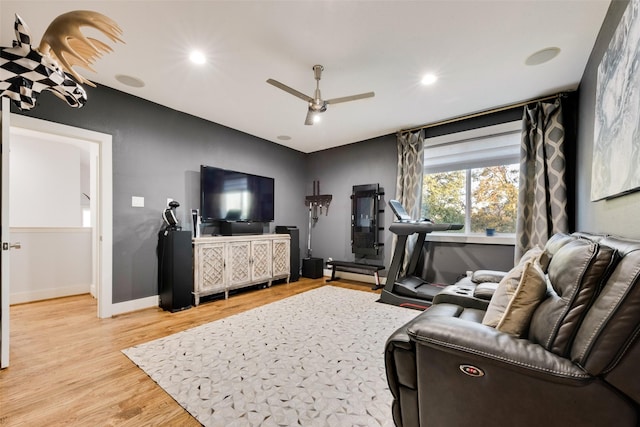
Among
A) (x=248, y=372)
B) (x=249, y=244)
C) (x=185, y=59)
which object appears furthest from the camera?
(x=249, y=244)

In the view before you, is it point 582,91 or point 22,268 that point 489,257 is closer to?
point 582,91

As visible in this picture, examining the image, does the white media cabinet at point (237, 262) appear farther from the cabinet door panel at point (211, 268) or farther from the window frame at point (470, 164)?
the window frame at point (470, 164)

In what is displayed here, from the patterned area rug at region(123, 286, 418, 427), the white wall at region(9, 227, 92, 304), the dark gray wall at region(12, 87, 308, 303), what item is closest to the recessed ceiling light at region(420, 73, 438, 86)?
the patterned area rug at region(123, 286, 418, 427)

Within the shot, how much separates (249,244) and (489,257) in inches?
132

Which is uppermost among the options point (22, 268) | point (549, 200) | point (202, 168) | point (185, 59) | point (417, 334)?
point (185, 59)

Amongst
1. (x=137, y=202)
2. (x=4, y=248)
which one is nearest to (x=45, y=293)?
(x=137, y=202)

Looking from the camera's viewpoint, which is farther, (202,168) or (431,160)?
(431,160)

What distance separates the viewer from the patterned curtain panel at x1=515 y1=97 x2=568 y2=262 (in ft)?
9.80

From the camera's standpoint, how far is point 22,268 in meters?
3.48

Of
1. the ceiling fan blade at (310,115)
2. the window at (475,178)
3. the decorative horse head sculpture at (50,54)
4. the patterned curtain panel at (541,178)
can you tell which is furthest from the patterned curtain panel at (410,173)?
the decorative horse head sculpture at (50,54)

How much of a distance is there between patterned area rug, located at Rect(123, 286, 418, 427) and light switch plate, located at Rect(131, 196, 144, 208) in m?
1.68

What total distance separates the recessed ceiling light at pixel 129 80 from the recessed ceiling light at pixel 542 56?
12.5 ft

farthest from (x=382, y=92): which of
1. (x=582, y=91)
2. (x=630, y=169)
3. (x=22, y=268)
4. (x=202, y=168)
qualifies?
(x=22, y=268)

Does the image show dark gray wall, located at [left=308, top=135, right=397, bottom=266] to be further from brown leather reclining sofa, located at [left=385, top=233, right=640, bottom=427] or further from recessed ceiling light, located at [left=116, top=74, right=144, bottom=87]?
brown leather reclining sofa, located at [left=385, top=233, right=640, bottom=427]
